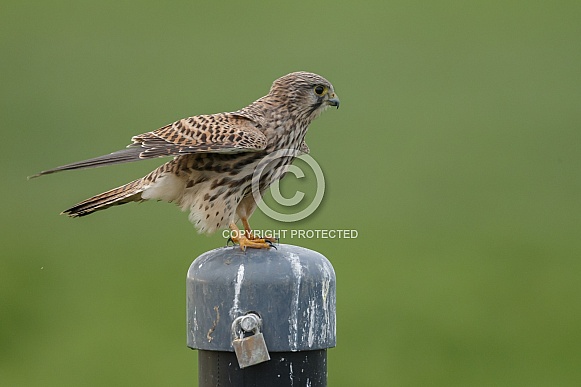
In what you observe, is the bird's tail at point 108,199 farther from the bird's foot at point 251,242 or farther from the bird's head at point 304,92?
the bird's head at point 304,92

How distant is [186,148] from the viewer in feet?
17.5

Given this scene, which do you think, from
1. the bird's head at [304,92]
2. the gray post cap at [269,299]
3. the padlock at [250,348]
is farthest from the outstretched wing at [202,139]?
the padlock at [250,348]

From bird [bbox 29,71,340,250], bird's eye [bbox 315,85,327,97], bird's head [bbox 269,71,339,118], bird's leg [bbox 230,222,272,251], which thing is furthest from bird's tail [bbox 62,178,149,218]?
bird's eye [bbox 315,85,327,97]

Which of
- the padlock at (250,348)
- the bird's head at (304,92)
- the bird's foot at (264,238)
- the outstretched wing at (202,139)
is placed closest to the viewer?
the padlock at (250,348)

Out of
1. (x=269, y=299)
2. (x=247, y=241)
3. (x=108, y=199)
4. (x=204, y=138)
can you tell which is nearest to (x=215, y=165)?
(x=204, y=138)

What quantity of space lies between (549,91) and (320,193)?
32.2 feet

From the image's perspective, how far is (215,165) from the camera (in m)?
5.57

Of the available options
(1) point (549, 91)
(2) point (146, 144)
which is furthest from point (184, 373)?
(1) point (549, 91)

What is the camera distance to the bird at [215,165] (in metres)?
5.36

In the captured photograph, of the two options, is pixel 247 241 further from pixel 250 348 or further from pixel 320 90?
pixel 320 90

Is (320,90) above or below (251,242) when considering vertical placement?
above

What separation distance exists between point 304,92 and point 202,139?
821mm

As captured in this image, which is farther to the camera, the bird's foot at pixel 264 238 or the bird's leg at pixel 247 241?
the bird's foot at pixel 264 238

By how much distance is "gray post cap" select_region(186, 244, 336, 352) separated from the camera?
396 cm
